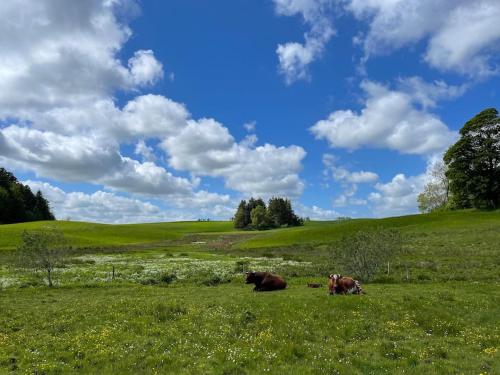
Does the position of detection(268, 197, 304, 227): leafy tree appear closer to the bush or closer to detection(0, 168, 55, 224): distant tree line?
detection(0, 168, 55, 224): distant tree line

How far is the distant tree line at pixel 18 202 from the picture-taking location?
16000 cm

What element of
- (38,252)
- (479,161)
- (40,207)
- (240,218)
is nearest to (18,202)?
(40,207)

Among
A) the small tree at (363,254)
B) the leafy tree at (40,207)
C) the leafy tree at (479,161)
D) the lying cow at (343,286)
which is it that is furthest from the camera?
the leafy tree at (40,207)

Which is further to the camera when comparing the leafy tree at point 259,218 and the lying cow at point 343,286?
the leafy tree at point 259,218

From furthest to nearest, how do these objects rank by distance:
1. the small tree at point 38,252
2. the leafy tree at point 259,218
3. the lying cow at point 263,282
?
the leafy tree at point 259,218, the small tree at point 38,252, the lying cow at point 263,282

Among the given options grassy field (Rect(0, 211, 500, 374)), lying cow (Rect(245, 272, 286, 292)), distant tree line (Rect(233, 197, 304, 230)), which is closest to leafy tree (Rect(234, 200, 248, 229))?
distant tree line (Rect(233, 197, 304, 230))

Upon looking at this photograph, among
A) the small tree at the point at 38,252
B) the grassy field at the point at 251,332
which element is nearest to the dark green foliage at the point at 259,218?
the small tree at the point at 38,252

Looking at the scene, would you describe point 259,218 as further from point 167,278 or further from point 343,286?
point 343,286

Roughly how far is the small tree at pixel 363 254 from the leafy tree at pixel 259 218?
474 feet

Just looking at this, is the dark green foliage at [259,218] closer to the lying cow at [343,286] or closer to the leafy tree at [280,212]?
the leafy tree at [280,212]

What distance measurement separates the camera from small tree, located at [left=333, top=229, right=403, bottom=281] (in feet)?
109

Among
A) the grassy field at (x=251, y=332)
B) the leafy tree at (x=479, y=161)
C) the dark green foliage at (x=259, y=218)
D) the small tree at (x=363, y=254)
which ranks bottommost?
the grassy field at (x=251, y=332)

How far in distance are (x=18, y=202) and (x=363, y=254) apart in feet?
552

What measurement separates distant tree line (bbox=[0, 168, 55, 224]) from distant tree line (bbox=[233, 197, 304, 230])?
295ft
